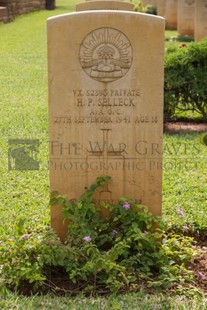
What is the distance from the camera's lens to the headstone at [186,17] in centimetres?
1717

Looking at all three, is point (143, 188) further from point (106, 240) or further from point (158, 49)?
A: point (158, 49)

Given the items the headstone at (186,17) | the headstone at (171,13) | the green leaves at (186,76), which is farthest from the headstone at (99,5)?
the headstone at (171,13)

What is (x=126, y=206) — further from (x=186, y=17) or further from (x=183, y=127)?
(x=186, y=17)

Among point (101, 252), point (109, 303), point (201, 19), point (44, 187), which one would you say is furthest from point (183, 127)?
point (201, 19)

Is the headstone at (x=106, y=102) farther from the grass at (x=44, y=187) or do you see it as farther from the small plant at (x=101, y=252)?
the grass at (x=44, y=187)

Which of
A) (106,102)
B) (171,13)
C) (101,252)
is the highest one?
(171,13)

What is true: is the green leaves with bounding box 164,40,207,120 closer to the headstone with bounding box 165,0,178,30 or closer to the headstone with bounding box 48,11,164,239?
the headstone with bounding box 48,11,164,239

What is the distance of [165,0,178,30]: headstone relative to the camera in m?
19.4

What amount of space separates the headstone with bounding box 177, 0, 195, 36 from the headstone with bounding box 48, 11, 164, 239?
13.7m

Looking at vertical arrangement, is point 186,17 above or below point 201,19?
above

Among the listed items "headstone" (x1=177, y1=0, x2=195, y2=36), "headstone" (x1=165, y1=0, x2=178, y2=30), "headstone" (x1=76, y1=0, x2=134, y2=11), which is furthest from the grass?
"headstone" (x1=165, y1=0, x2=178, y2=30)

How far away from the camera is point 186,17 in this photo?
676 inches

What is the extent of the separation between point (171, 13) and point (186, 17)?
8.38 feet

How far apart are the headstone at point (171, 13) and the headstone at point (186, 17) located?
6.41 ft
